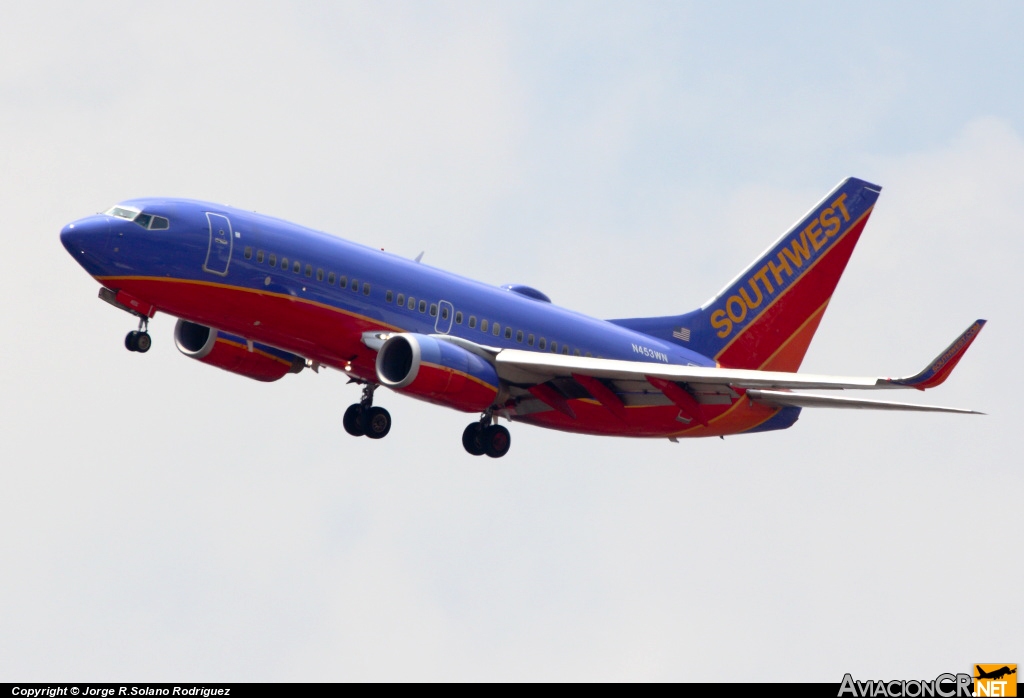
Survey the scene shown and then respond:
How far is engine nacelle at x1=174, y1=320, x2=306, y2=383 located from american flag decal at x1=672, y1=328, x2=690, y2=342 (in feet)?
41.2

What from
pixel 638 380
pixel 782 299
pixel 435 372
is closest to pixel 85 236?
pixel 435 372

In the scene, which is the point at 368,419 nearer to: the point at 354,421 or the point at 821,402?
the point at 354,421

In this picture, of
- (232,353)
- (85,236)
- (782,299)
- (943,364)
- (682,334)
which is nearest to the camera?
(943,364)

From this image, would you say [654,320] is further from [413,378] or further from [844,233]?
[413,378]

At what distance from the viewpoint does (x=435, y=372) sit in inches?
1858

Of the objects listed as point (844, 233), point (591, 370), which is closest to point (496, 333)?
point (591, 370)

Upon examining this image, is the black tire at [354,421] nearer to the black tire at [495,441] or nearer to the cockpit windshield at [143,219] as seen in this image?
the black tire at [495,441]

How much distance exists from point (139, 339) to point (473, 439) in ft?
34.4

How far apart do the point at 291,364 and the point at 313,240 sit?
6.35 meters

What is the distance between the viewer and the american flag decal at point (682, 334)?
189 ft

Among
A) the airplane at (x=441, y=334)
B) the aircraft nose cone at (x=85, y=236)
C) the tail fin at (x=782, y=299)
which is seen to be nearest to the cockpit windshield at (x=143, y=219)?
the airplane at (x=441, y=334)

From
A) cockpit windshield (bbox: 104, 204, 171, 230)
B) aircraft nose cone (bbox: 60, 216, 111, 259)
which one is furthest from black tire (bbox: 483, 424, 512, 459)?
aircraft nose cone (bbox: 60, 216, 111, 259)

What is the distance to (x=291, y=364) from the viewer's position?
5309cm

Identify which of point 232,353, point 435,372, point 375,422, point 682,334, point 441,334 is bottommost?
point 375,422
